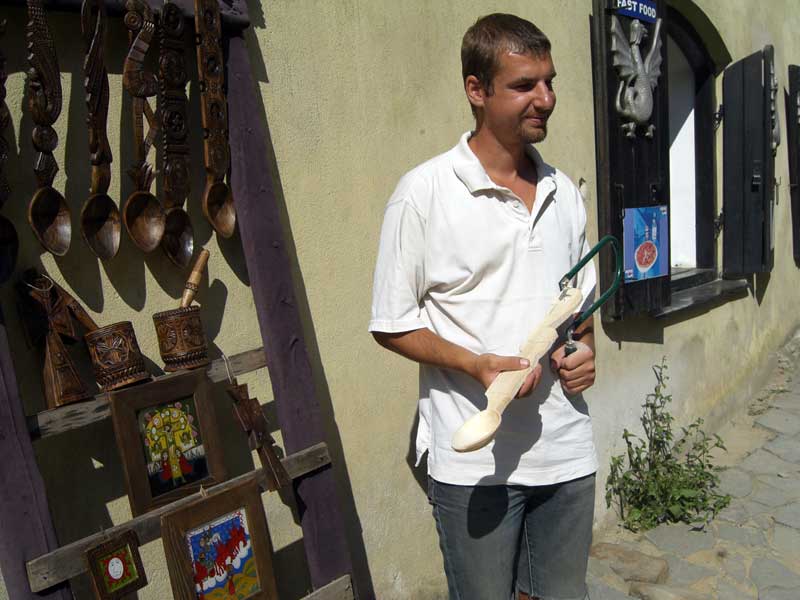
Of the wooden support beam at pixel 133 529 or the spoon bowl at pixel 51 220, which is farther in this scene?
the spoon bowl at pixel 51 220

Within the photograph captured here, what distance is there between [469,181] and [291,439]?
0.86 metres

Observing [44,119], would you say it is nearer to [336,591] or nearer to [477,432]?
[477,432]

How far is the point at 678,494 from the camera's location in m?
3.49

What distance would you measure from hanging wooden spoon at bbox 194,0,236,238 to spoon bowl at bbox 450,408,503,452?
0.90 meters

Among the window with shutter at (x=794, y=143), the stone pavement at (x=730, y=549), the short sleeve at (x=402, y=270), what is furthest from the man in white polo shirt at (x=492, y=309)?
the window with shutter at (x=794, y=143)

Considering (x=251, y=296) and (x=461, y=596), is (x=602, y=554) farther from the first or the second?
(x=251, y=296)

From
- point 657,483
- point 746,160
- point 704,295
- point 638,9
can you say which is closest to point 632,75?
point 638,9

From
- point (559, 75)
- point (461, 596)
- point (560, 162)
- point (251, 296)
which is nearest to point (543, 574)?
point (461, 596)

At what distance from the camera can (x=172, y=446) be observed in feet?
5.42

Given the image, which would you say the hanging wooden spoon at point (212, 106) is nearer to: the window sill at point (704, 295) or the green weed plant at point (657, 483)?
the green weed plant at point (657, 483)

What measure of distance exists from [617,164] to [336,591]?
239 cm

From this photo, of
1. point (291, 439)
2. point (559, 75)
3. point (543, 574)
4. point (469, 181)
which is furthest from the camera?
point (559, 75)

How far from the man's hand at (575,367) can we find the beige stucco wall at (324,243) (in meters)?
0.88

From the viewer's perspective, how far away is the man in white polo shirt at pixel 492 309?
4.96ft
